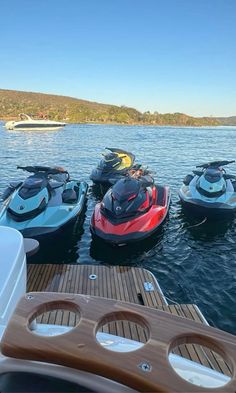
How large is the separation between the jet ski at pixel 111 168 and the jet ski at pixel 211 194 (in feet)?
15.5

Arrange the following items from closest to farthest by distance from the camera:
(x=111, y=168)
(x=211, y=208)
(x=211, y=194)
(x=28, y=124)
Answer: (x=211, y=208), (x=211, y=194), (x=111, y=168), (x=28, y=124)

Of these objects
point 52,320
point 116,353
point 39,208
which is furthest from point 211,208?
point 116,353

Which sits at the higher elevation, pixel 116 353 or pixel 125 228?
pixel 116 353

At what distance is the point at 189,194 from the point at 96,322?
1097 centimetres

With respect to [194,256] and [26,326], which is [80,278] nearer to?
[194,256]

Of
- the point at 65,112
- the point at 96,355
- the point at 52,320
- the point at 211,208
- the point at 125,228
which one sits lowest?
the point at 125,228

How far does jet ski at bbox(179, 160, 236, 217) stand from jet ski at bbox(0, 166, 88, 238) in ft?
14.5

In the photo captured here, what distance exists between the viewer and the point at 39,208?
31.3ft

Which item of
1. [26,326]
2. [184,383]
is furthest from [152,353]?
[26,326]

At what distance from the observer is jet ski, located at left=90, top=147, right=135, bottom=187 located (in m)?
16.8

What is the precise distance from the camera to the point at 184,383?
1.65 meters

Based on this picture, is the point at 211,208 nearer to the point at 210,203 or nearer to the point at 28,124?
the point at 210,203

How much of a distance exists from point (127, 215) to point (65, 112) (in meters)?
126

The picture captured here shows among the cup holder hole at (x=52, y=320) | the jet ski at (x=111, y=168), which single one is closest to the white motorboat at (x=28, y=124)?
the jet ski at (x=111, y=168)
